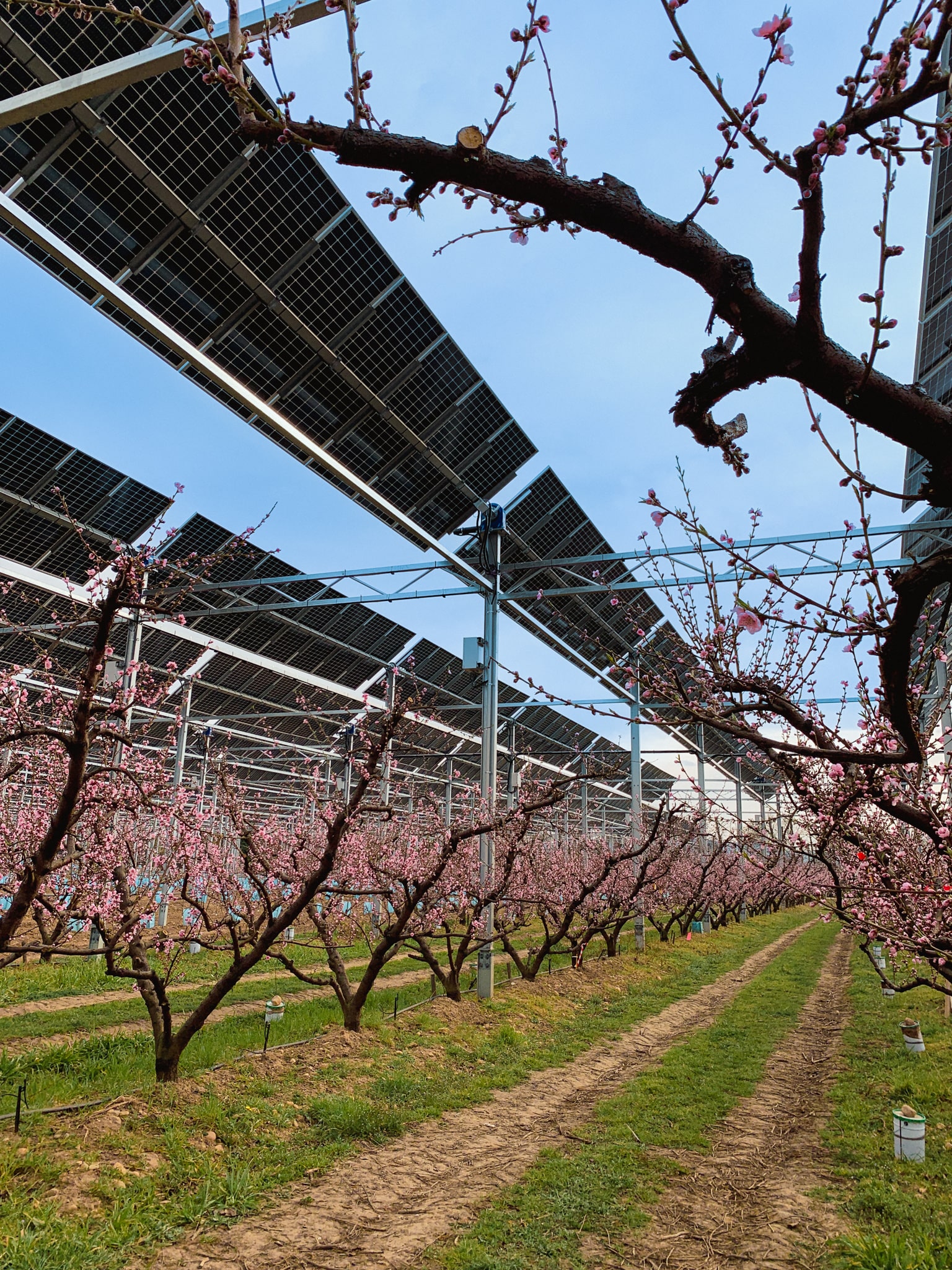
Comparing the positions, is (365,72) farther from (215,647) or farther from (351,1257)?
(215,647)

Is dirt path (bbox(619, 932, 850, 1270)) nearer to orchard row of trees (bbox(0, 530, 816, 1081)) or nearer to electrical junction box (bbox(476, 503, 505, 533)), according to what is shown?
orchard row of trees (bbox(0, 530, 816, 1081))

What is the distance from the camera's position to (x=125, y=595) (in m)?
3.50

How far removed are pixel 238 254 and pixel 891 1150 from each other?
8578 millimetres

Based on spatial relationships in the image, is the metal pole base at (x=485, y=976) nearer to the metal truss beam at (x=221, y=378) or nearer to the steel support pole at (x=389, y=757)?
the steel support pole at (x=389, y=757)

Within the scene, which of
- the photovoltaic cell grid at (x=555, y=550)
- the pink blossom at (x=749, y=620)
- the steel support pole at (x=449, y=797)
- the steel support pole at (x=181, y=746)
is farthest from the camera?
the steel support pole at (x=449, y=797)

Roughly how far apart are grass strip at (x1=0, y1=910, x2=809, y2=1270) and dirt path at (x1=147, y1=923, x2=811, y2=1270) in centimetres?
21

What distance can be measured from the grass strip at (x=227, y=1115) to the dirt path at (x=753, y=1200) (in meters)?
2.18

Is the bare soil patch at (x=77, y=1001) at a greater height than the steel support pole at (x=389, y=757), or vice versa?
the steel support pole at (x=389, y=757)

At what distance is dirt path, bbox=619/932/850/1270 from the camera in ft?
14.1

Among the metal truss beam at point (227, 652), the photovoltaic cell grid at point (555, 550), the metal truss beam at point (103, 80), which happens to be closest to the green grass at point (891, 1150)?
the photovoltaic cell grid at point (555, 550)

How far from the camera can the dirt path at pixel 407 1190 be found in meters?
4.20

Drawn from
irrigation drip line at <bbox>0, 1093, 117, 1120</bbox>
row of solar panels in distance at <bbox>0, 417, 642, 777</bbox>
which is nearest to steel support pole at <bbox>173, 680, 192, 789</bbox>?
row of solar panels in distance at <bbox>0, 417, 642, 777</bbox>

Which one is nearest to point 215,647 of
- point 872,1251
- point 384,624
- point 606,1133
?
point 384,624

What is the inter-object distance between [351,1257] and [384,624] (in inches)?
530
